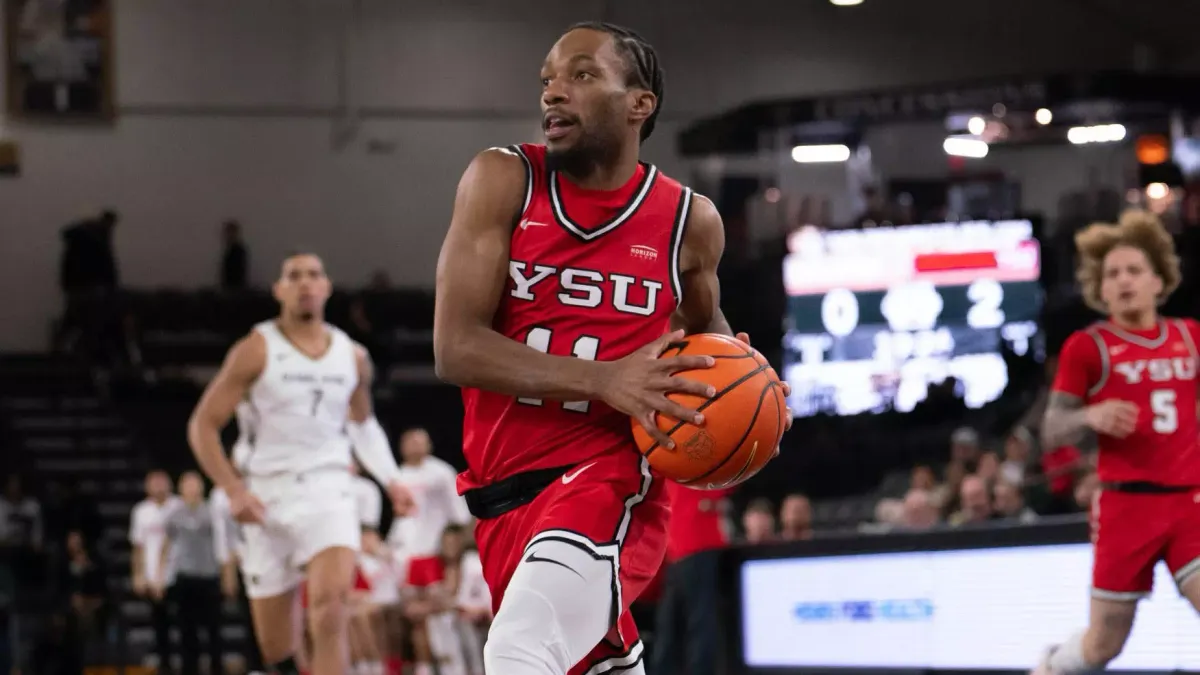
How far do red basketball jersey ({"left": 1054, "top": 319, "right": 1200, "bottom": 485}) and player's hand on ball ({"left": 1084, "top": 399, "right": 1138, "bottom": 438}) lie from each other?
195mm

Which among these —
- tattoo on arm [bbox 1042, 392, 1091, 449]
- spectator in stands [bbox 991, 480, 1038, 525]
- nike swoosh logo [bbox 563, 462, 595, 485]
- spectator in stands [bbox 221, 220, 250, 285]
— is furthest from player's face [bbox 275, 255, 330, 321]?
spectator in stands [bbox 221, 220, 250, 285]

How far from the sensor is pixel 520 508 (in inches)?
162

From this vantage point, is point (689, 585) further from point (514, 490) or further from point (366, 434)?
point (514, 490)

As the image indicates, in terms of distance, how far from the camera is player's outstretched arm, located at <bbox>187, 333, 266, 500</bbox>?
7.80 metres

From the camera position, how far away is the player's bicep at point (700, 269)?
439 centimetres

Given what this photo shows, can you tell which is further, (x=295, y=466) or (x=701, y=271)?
(x=295, y=466)

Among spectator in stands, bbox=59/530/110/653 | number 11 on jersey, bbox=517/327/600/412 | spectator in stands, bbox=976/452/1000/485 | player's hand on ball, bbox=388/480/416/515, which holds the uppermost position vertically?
number 11 on jersey, bbox=517/327/600/412

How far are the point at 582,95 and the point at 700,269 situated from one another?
62 centimetres

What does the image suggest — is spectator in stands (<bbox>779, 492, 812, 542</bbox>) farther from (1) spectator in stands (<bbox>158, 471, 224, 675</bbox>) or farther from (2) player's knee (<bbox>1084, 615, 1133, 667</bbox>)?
(1) spectator in stands (<bbox>158, 471, 224, 675</bbox>)

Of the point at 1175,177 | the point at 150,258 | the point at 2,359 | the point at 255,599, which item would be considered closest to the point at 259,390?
the point at 255,599

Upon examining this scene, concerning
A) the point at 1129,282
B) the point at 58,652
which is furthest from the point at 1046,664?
the point at 58,652

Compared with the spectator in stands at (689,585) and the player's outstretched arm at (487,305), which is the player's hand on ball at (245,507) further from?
the spectator in stands at (689,585)

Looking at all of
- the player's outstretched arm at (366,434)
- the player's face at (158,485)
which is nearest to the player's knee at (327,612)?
the player's outstretched arm at (366,434)

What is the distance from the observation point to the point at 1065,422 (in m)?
6.66
